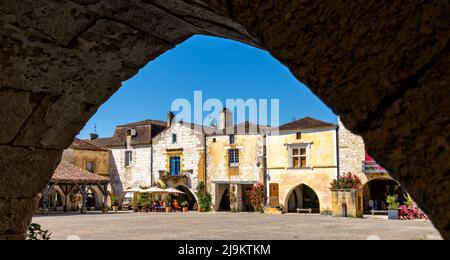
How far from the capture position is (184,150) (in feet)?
98.5

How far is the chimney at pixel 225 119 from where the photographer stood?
1197 inches

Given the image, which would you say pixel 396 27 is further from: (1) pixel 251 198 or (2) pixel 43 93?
(1) pixel 251 198

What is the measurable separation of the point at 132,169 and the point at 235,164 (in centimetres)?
854

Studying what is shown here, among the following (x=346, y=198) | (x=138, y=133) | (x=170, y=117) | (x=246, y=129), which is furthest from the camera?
(x=138, y=133)

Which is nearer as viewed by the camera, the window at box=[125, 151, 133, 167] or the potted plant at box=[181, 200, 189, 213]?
the potted plant at box=[181, 200, 189, 213]

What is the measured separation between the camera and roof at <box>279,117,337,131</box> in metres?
24.4

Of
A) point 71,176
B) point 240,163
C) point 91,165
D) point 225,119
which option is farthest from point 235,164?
point 91,165

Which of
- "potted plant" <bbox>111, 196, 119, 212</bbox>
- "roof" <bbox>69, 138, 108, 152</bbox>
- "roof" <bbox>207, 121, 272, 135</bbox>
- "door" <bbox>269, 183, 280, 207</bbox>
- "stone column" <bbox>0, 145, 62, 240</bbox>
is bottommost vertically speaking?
"potted plant" <bbox>111, 196, 119, 212</bbox>

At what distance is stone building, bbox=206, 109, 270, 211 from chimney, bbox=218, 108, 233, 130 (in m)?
0.79

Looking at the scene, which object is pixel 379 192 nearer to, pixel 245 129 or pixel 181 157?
pixel 245 129

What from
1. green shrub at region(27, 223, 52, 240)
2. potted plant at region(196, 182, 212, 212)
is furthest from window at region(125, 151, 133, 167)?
green shrub at region(27, 223, 52, 240)

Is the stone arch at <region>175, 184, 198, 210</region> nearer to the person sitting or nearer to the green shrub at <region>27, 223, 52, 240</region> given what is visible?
the person sitting
